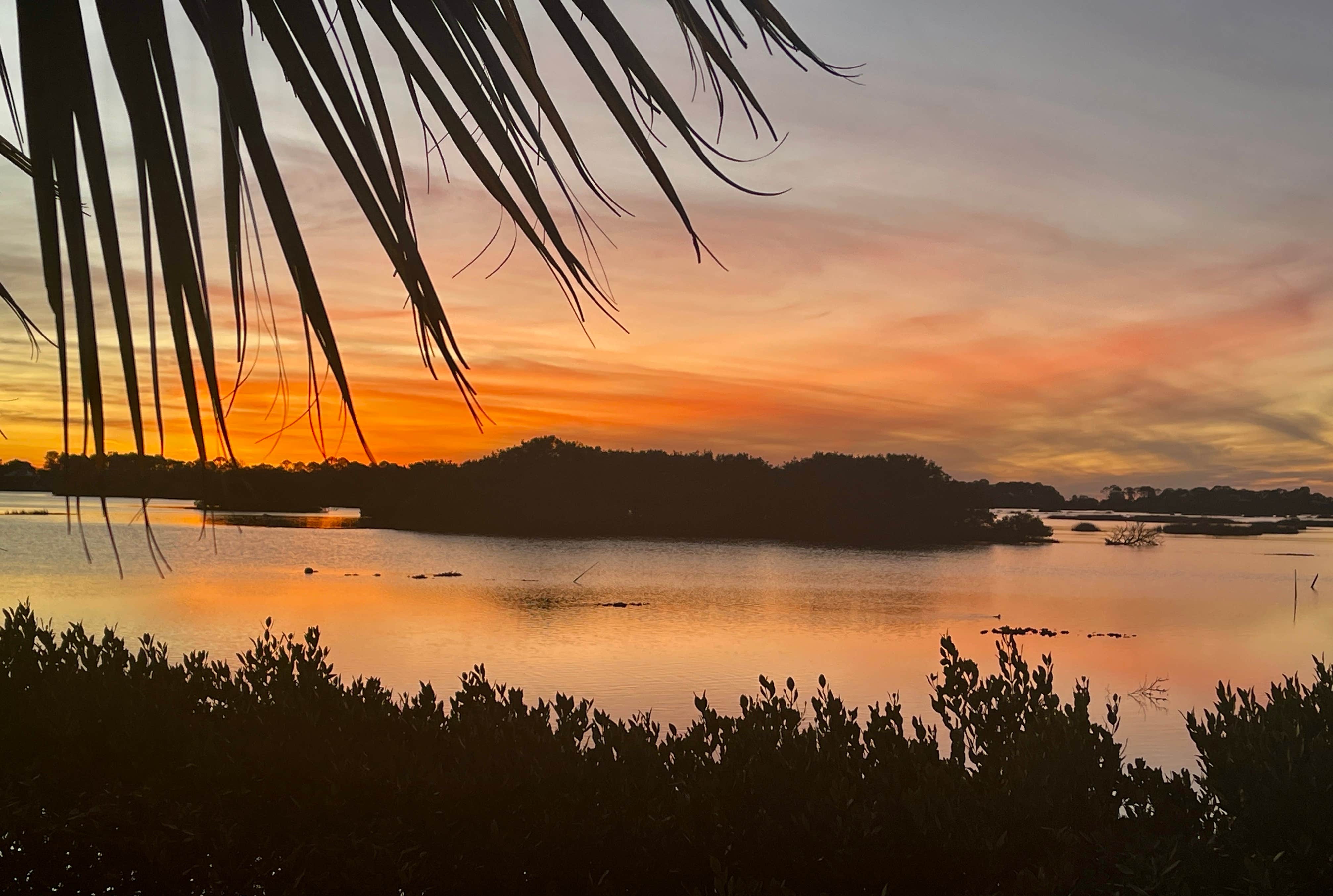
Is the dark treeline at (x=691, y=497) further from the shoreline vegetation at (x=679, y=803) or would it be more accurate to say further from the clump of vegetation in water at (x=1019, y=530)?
the shoreline vegetation at (x=679, y=803)

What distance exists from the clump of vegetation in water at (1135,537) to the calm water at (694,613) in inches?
915

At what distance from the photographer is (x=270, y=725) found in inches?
251

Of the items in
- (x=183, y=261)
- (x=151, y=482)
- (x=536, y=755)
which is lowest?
(x=536, y=755)

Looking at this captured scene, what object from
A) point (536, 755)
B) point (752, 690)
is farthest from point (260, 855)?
point (752, 690)

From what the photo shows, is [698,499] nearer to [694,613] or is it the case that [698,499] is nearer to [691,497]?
[691,497]

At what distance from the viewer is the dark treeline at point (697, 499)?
106 metres

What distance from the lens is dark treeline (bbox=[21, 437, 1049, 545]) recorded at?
10638 centimetres

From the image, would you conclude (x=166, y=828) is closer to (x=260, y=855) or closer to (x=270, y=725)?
(x=260, y=855)

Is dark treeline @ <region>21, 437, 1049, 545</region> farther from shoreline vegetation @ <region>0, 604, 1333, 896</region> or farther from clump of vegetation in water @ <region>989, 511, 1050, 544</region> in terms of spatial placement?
shoreline vegetation @ <region>0, 604, 1333, 896</region>

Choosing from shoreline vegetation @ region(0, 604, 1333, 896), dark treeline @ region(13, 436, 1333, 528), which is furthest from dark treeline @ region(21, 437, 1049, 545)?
shoreline vegetation @ region(0, 604, 1333, 896)

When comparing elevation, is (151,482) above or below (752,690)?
above

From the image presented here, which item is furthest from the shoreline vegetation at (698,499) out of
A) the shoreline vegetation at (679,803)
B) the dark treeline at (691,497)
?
the shoreline vegetation at (679,803)

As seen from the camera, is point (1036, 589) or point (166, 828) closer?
point (166, 828)

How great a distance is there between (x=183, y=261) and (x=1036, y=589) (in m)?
59.9
